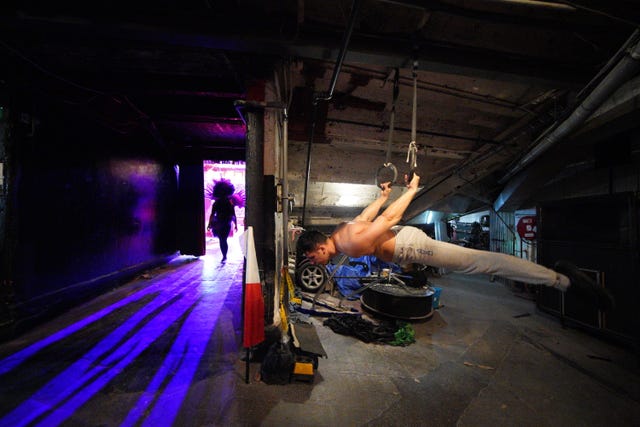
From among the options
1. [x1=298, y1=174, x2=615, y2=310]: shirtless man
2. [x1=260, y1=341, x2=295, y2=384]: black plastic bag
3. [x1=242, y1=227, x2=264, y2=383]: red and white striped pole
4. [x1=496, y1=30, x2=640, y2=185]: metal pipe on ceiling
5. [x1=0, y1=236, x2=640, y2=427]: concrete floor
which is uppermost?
[x1=496, y1=30, x2=640, y2=185]: metal pipe on ceiling

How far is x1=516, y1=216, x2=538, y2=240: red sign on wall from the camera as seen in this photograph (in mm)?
7438

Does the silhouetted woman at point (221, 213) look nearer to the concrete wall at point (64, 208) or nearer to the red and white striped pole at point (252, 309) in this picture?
the concrete wall at point (64, 208)

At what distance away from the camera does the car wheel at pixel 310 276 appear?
21.0 feet

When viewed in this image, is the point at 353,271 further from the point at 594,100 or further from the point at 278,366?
the point at 594,100

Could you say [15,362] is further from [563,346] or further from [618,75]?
[618,75]

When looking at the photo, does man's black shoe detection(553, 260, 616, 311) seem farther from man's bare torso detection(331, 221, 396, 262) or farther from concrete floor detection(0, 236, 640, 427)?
man's bare torso detection(331, 221, 396, 262)

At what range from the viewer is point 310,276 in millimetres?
6477

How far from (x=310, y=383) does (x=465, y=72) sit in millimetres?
4596

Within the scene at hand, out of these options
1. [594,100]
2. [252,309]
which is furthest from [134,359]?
[594,100]

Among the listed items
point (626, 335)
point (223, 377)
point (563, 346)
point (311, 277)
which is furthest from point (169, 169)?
point (626, 335)

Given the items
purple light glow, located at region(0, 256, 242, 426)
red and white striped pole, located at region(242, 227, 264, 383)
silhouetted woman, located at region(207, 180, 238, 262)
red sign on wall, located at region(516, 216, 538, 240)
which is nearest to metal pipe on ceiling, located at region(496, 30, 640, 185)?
red sign on wall, located at region(516, 216, 538, 240)

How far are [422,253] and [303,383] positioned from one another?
210cm

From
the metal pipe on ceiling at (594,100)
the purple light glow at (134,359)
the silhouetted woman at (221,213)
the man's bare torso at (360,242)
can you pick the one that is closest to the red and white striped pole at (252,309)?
the purple light glow at (134,359)

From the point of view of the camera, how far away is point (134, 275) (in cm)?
Result: 659
